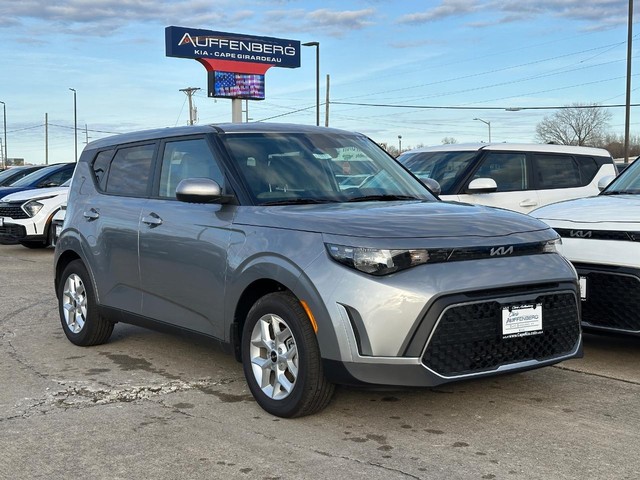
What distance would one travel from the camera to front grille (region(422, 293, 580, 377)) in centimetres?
418

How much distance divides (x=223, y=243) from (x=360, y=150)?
1425mm

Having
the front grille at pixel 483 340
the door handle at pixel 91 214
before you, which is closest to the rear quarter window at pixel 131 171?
the door handle at pixel 91 214

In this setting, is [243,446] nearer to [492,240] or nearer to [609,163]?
[492,240]

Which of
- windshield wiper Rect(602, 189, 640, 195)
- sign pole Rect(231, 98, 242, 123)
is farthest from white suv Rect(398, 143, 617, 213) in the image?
sign pole Rect(231, 98, 242, 123)

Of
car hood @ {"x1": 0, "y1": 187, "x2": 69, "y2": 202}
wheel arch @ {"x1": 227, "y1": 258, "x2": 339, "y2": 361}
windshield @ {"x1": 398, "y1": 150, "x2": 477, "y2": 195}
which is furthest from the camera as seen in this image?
car hood @ {"x1": 0, "y1": 187, "x2": 69, "y2": 202}

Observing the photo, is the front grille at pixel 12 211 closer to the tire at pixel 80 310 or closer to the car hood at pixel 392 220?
the tire at pixel 80 310

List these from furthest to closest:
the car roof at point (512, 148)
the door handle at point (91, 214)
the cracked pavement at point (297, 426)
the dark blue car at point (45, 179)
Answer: the dark blue car at point (45, 179)
the car roof at point (512, 148)
the door handle at point (91, 214)
the cracked pavement at point (297, 426)

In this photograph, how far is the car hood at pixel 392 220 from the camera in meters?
4.34

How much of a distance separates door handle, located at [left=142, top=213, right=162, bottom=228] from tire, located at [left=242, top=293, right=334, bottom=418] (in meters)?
1.22

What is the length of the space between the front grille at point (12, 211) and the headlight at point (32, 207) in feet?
0.24

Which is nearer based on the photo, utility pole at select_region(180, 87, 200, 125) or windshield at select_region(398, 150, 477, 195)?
windshield at select_region(398, 150, 477, 195)

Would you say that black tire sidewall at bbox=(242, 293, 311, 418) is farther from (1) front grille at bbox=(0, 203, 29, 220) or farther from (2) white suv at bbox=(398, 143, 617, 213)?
(1) front grille at bbox=(0, 203, 29, 220)

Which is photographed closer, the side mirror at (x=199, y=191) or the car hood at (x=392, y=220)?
the car hood at (x=392, y=220)

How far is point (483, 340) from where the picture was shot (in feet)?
14.1
